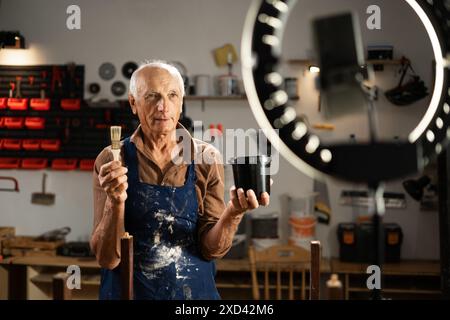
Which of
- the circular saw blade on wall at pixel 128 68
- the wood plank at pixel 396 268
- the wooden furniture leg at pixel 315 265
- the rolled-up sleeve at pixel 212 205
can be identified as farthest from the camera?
the circular saw blade on wall at pixel 128 68

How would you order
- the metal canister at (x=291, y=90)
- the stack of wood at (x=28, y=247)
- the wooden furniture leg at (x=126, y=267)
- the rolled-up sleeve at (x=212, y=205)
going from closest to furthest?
1. the metal canister at (x=291, y=90)
2. the wooden furniture leg at (x=126, y=267)
3. the rolled-up sleeve at (x=212, y=205)
4. the stack of wood at (x=28, y=247)

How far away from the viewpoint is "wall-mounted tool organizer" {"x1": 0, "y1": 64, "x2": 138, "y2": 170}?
10.4 feet

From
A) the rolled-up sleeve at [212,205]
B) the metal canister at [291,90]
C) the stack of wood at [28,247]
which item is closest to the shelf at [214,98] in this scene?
the stack of wood at [28,247]

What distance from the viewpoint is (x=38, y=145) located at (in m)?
3.21

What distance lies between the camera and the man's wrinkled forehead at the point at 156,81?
56.4 inches

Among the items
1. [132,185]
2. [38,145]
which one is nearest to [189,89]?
[38,145]

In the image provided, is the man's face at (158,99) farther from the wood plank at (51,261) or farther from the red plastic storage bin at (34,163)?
the red plastic storage bin at (34,163)

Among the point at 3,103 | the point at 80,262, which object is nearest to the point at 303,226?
the point at 80,262

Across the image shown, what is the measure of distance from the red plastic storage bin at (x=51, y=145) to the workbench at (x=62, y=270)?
26.9 inches

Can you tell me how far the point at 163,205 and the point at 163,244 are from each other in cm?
11

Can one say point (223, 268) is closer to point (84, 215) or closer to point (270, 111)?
point (84, 215)

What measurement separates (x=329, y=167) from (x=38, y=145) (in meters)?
2.93

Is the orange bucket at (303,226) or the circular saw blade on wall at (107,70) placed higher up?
the circular saw blade on wall at (107,70)

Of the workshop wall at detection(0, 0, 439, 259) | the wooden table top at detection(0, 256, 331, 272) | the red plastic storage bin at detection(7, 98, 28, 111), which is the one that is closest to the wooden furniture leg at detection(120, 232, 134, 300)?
the wooden table top at detection(0, 256, 331, 272)
